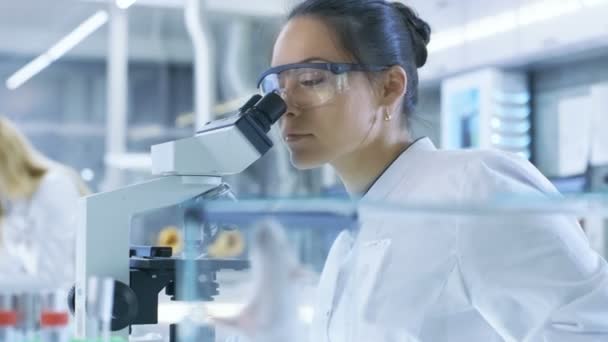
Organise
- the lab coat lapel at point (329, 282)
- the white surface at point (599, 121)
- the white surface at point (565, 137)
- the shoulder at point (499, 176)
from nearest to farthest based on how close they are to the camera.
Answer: the lab coat lapel at point (329, 282) < the shoulder at point (499, 176) < the white surface at point (599, 121) < the white surface at point (565, 137)

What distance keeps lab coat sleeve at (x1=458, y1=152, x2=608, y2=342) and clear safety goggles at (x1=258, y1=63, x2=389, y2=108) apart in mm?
342

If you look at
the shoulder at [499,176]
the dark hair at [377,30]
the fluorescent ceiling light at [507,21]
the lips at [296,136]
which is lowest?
the shoulder at [499,176]

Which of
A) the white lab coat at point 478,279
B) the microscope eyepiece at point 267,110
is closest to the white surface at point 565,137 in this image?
the white lab coat at point 478,279

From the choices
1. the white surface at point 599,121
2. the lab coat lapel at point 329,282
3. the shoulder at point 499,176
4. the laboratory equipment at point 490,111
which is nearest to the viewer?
the lab coat lapel at point 329,282

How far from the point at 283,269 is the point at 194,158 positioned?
0.43 meters

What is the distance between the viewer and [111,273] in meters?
1.24

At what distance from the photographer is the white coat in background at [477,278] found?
1.17 meters

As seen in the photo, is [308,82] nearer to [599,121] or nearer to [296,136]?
[296,136]

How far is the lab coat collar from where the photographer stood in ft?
4.83

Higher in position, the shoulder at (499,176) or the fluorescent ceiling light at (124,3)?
the fluorescent ceiling light at (124,3)

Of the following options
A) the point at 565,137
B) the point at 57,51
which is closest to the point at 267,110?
the point at 565,137

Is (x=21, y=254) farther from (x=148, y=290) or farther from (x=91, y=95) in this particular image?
(x=91, y=95)

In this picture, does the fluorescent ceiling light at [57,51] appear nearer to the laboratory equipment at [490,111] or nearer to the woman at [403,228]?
the laboratory equipment at [490,111]

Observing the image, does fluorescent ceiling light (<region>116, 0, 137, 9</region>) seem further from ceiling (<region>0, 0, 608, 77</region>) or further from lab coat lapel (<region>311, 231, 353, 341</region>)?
lab coat lapel (<region>311, 231, 353, 341</region>)
